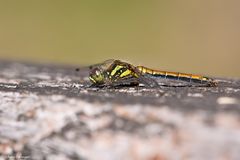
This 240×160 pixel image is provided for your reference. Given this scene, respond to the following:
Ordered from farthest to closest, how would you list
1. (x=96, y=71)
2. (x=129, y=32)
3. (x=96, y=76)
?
1. (x=129, y=32)
2. (x=96, y=71)
3. (x=96, y=76)

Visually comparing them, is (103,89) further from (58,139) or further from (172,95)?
(58,139)

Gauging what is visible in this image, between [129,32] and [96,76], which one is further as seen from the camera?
[129,32]

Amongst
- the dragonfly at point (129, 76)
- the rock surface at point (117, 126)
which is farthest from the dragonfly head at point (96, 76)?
the rock surface at point (117, 126)

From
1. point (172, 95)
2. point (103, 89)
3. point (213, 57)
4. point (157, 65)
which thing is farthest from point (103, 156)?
point (213, 57)

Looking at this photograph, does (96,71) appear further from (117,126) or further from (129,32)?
(129,32)

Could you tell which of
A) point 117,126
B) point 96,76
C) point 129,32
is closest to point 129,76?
point 96,76

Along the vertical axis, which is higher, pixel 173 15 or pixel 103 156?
pixel 173 15
